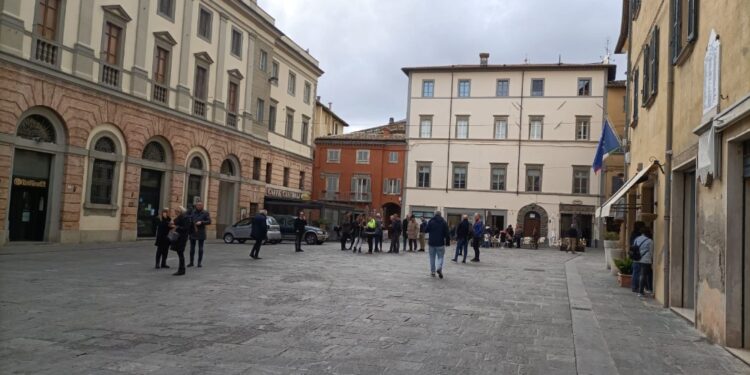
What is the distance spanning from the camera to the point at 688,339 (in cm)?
725

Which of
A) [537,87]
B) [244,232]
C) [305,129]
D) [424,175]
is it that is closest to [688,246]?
[244,232]

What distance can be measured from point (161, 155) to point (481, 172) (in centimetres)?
2623

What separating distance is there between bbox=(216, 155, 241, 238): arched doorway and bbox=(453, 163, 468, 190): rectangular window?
1948 centimetres

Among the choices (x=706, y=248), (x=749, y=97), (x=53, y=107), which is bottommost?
(x=706, y=248)

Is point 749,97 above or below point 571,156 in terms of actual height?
below

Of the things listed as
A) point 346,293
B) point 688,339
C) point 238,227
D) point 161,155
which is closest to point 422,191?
point 238,227

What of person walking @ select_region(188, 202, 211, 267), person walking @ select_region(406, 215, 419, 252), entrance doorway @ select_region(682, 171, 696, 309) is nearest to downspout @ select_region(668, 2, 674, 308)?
entrance doorway @ select_region(682, 171, 696, 309)

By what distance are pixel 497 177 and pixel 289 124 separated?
55.5ft

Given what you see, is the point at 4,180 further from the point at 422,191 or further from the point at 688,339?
the point at 422,191

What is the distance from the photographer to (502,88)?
4472 centimetres

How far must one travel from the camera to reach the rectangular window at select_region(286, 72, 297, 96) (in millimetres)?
38225

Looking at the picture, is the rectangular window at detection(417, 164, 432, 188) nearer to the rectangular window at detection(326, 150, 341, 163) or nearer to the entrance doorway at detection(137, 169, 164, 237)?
the rectangular window at detection(326, 150, 341, 163)

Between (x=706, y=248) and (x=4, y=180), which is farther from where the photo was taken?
(x=4, y=180)

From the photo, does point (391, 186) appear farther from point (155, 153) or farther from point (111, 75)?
point (111, 75)
